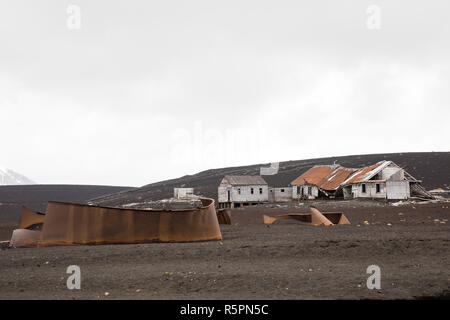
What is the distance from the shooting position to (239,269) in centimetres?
769

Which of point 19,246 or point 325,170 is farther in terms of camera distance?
point 325,170

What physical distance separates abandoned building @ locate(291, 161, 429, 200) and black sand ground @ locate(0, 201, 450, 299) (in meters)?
26.7

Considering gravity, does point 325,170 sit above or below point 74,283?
above

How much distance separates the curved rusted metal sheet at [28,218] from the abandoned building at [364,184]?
2875 cm

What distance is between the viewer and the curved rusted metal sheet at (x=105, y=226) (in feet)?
38.1

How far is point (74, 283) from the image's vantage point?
21.7ft

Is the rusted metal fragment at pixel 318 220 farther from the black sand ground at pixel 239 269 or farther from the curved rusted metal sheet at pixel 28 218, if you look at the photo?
the curved rusted metal sheet at pixel 28 218

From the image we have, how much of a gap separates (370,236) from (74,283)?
8537mm

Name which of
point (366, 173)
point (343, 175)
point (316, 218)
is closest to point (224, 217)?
point (316, 218)

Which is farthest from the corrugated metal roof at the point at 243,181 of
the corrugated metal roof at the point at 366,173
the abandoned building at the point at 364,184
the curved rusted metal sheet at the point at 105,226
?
the curved rusted metal sheet at the point at 105,226

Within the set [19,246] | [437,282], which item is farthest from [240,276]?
[19,246]

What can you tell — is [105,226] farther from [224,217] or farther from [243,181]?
[243,181]

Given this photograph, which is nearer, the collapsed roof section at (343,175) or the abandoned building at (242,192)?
the collapsed roof section at (343,175)
